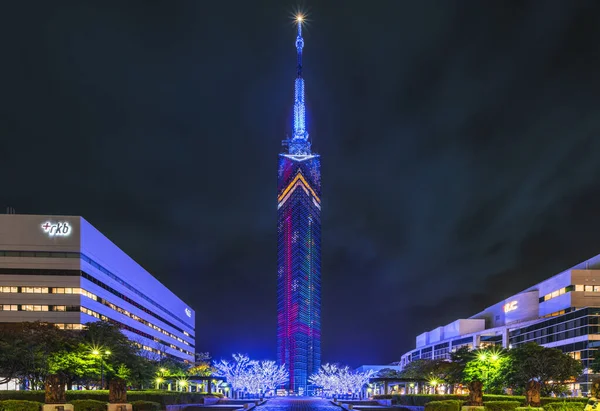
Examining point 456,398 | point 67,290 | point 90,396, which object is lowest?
point 456,398

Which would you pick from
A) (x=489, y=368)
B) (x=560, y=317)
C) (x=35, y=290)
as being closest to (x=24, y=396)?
(x=35, y=290)

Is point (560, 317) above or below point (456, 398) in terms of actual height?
above

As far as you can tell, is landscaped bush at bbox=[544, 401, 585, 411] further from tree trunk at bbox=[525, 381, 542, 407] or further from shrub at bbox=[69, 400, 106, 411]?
shrub at bbox=[69, 400, 106, 411]

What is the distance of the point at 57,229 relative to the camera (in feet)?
299

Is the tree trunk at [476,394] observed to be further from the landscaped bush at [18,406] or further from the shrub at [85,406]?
the landscaped bush at [18,406]

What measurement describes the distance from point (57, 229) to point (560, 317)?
269 feet

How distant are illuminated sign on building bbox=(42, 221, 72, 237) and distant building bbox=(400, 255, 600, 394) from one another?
6959cm

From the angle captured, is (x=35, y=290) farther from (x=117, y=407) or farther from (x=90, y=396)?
(x=117, y=407)

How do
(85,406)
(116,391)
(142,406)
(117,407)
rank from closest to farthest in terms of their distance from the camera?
(117,407) → (116,391) → (85,406) → (142,406)

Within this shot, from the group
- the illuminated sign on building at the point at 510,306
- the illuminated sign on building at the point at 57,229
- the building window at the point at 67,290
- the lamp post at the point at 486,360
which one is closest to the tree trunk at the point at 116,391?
the lamp post at the point at 486,360

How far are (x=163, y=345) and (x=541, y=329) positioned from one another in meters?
83.2

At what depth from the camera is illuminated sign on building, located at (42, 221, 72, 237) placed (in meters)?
91.1

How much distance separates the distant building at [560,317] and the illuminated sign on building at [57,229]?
69.6 metres

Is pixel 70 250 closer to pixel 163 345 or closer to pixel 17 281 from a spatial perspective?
pixel 17 281
